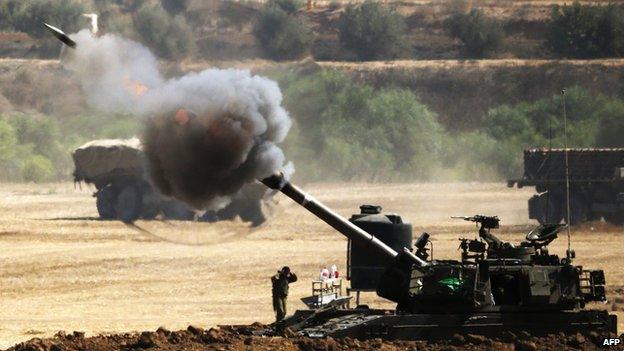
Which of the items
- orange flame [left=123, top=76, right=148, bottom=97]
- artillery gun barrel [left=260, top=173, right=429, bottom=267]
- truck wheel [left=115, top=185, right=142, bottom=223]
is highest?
orange flame [left=123, top=76, right=148, bottom=97]

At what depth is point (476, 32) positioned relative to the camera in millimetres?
94375

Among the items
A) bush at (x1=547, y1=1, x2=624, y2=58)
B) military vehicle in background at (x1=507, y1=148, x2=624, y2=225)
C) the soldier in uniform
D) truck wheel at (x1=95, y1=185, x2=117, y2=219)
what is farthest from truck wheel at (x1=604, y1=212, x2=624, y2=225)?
bush at (x1=547, y1=1, x2=624, y2=58)

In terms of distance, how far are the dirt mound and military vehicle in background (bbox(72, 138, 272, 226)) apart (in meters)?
28.9

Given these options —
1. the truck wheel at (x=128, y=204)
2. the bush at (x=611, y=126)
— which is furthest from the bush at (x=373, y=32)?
the truck wheel at (x=128, y=204)

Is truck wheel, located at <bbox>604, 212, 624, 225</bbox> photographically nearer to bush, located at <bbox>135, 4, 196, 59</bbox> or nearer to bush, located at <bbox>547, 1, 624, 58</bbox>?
bush, located at <bbox>135, 4, 196, 59</bbox>

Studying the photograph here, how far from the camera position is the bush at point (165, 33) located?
284 ft

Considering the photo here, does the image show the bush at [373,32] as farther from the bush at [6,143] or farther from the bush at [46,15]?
the bush at [6,143]

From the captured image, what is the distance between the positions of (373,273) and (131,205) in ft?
81.0

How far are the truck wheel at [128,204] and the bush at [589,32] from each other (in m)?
43.5

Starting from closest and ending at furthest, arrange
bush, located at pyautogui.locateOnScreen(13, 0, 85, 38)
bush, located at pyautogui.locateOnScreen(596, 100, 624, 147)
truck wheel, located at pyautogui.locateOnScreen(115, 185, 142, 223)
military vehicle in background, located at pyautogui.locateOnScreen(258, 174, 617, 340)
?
1. military vehicle in background, located at pyautogui.locateOnScreen(258, 174, 617, 340)
2. truck wheel, located at pyautogui.locateOnScreen(115, 185, 142, 223)
3. bush, located at pyautogui.locateOnScreen(596, 100, 624, 147)
4. bush, located at pyautogui.locateOnScreen(13, 0, 85, 38)

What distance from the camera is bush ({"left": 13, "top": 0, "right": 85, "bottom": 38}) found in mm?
86375

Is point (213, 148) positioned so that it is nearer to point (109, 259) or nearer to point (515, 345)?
point (515, 345)

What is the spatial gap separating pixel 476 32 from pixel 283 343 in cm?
7468

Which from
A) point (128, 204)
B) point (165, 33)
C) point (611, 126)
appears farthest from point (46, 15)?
point (128, 204)
